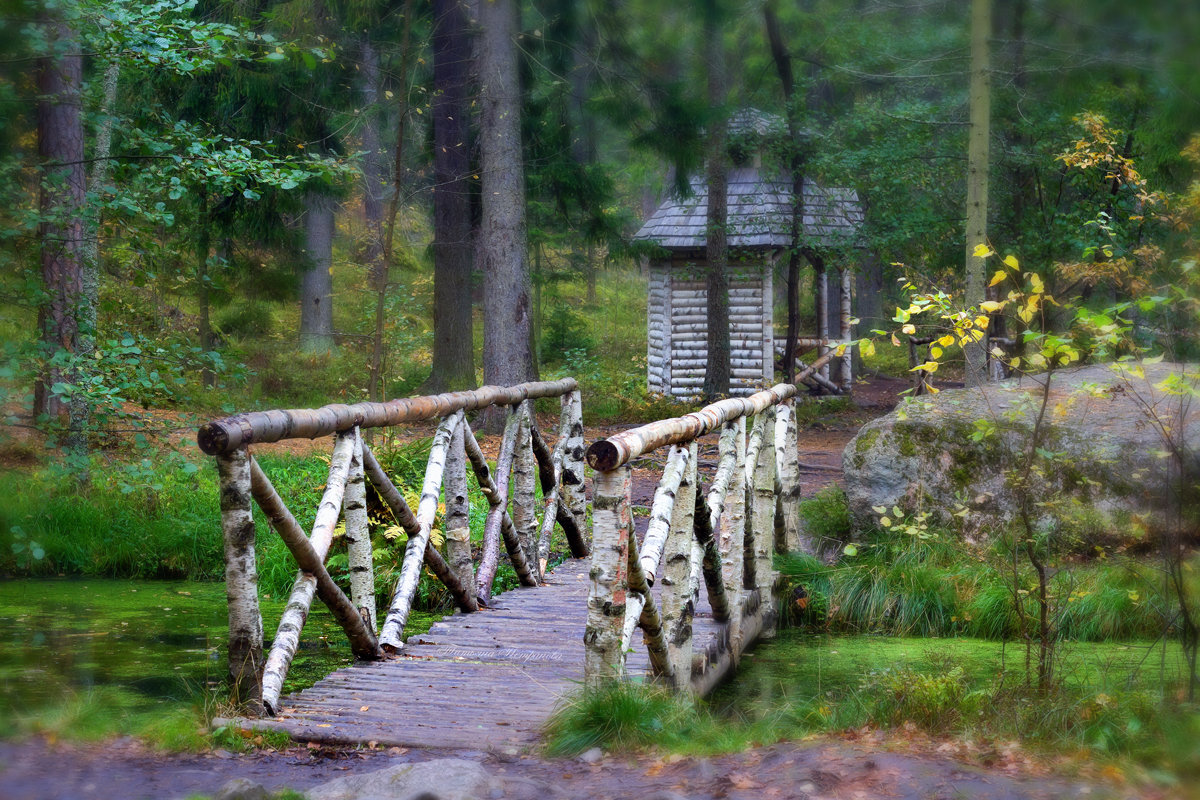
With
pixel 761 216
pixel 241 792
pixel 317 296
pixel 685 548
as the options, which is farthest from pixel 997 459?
pixel 317 296

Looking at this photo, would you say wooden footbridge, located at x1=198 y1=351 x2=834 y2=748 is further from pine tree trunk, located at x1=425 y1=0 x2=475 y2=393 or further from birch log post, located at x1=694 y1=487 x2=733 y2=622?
pine tree trunk, located at x1=425 y1=0 x2=475 y2=393

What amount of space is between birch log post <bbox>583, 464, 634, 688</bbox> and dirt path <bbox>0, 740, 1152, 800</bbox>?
461 mm

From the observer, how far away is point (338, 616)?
415 centimetres

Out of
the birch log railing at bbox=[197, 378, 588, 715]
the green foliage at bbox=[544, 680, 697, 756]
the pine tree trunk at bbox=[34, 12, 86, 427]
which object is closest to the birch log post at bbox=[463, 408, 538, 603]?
the birch log railing at bbox=[197, 378, 588, 715]

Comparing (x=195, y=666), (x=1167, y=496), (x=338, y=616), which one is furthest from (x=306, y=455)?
(x=1167, y=496)

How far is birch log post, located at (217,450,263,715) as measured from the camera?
3479 mm

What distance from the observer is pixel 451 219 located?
1495 centimetres

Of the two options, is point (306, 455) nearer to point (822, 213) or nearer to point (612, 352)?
point (822, 213)

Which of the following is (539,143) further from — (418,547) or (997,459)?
(418,547)

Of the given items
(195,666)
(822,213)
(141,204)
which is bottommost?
(195,666)

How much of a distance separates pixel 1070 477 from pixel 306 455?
303 inches

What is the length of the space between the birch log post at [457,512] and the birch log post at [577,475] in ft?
3.76

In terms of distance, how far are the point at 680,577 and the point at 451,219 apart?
38.0 ft

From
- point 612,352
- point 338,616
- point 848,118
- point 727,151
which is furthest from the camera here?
point 612,352
